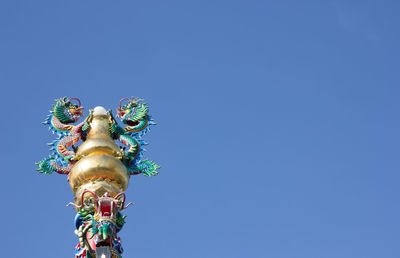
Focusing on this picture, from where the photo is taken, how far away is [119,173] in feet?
89.2

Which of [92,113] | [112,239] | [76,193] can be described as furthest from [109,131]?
[112,239]

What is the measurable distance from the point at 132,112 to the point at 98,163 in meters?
3.81

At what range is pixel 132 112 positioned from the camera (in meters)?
30.4

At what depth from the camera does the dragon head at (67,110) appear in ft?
98.5

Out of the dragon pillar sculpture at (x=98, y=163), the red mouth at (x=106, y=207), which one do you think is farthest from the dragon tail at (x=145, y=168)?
the red mouth at (x=106, y=207)

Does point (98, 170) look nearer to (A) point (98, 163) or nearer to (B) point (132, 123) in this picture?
(A) point (98, 163)

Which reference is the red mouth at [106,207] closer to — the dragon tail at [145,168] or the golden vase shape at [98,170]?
the golden vase shape at [98,170]

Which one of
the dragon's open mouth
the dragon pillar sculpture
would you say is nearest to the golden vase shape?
the dragon pillar sculpture

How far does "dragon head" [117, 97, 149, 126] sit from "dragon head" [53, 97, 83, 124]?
1.27 meters

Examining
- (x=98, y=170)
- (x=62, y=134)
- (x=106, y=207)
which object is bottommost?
(x=106, y=207)

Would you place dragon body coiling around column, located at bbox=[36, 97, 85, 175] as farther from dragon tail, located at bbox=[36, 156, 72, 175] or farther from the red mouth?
the red mouth

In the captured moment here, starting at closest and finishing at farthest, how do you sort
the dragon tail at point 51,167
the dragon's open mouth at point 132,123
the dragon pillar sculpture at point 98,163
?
the dragon pillar sculpture at point 98,163 < the dragon tail at point 51,167 < the dragon's open mouth at point 132,123

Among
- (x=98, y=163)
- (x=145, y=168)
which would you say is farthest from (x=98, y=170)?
(x=145, y=168)

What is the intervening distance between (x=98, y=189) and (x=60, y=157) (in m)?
2.50
